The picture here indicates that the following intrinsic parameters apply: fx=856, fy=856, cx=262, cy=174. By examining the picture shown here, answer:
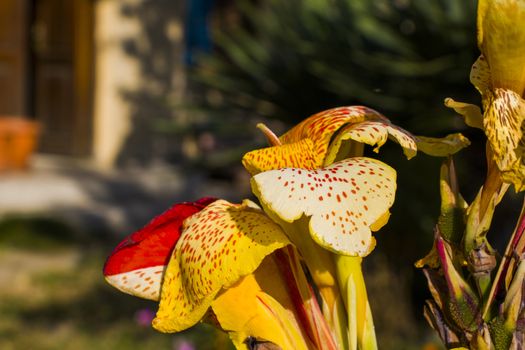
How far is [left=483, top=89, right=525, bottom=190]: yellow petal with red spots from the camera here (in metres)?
0.72

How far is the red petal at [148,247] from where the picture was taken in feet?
2.95

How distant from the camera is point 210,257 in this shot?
81cm

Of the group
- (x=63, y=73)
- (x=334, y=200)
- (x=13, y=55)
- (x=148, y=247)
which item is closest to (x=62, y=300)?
(x=13, y=55)

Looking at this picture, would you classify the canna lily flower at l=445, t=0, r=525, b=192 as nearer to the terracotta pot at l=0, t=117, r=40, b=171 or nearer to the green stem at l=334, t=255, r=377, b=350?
the green stem at l=334, t=255, r=377, b=350

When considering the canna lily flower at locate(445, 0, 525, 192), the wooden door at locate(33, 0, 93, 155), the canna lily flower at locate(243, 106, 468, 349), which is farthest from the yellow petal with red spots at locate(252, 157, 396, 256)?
the wooden door at locate(33, 0, 93, 155)

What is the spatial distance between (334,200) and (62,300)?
5.29 metres

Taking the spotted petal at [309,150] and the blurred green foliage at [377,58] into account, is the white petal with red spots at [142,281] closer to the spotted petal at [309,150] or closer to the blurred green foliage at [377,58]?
the spotted petal at [309,150]

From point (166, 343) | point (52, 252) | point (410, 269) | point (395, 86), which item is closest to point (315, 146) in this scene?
point (395, 86)

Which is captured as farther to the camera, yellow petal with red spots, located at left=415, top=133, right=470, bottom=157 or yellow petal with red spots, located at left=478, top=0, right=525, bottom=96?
yellow petal with red spots, located at left=415, top=133, right=470, bottom=157

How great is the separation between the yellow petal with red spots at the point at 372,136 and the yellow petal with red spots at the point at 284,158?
0.02 meters

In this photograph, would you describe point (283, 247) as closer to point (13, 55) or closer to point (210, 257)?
point (210, 257)

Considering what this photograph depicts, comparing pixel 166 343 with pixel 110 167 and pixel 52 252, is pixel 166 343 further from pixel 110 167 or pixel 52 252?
pixel 110 167

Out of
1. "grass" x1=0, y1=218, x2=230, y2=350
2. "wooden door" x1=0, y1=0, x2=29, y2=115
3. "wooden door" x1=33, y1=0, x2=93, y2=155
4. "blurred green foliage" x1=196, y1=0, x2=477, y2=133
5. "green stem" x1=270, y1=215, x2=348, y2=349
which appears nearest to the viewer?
"green stem" x1=270, y1=215, x2=348, y2=349

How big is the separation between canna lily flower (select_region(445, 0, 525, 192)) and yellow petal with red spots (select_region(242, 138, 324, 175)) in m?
0.18
